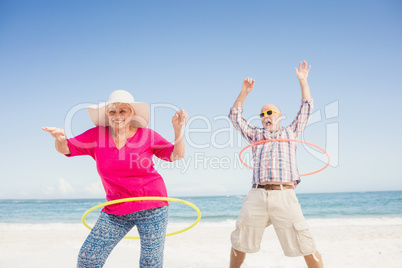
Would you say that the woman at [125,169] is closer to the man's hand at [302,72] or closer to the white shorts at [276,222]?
the white shorts at [276,222]

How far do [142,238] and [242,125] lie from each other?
2.13 metres

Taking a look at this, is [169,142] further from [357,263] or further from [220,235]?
[220,235]

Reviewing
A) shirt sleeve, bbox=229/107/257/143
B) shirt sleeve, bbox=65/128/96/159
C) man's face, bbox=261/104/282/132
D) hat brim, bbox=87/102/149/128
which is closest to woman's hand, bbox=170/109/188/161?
hat brim, bbox=87/102/149/128

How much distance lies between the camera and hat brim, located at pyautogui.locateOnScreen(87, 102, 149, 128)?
3.35 metres

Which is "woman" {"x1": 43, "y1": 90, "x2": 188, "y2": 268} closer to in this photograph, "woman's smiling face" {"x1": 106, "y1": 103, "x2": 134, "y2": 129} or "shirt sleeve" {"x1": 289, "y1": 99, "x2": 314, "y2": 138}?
"woman's smiling face" {"x1": 106, "y1": 103, "x2": 134, "y2": 129}

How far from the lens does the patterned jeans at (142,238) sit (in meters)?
3.00

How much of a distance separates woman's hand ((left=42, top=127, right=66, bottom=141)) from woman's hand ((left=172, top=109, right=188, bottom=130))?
1035 mm


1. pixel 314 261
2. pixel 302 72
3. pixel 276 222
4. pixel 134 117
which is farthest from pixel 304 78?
pixel 134 117

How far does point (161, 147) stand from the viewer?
3258 millimetres

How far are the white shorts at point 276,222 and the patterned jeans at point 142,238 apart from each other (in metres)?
1.32

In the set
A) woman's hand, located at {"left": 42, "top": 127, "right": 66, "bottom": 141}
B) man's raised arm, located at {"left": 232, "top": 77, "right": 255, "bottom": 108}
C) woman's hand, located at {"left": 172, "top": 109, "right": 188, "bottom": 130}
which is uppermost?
man's raised arm, located at {"left": 232, "top": 77, "right": 255, "bottom": 108}

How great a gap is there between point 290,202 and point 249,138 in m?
1.01

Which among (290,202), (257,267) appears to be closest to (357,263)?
(257,267)

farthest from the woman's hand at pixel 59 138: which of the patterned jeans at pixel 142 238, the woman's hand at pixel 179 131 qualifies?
the woman's hand at pixel 179 131
